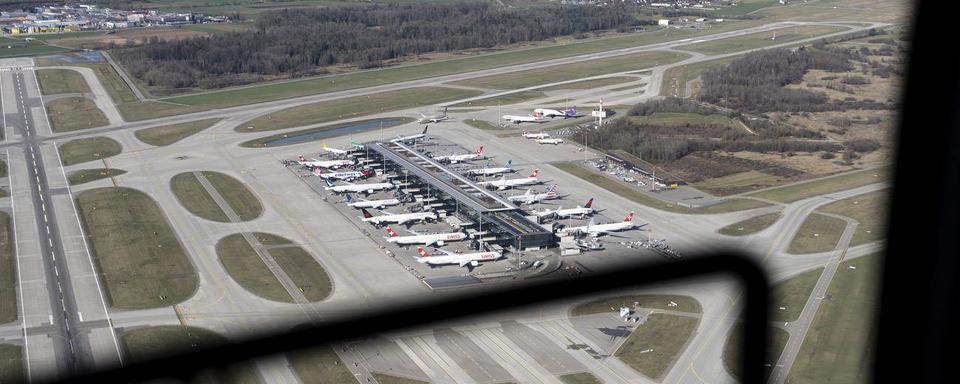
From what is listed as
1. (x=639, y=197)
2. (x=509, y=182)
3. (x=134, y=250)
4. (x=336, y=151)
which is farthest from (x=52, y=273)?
(x=639, y=197)

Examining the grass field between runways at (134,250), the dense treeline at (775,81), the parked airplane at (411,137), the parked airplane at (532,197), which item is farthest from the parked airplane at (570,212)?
the dense treeline at (775,81)

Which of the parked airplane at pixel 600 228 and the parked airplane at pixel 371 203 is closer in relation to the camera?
the parked airplane at pixel 600 228

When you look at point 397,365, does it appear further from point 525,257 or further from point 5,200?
point 5,200

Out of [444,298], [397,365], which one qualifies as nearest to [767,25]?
[397,365]

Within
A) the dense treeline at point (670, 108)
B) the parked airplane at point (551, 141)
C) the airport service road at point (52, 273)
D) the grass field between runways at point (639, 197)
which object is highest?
the dense treeline at point (670, 108)

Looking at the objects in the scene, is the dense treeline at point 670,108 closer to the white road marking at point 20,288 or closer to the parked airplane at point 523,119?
the parked airplane at point 523,119

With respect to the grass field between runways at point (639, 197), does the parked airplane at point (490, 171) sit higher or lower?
higher

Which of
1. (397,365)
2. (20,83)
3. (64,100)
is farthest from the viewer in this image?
(20,83)
